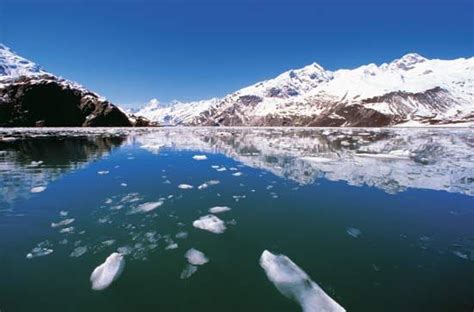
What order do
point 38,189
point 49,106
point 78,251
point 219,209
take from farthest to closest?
point 49,106 < point 38,189 < point 219,209 < point 78,251

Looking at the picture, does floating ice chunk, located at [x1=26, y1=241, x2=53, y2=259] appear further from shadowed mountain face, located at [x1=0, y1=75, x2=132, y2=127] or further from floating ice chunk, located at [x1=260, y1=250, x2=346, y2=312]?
shadowed mountain face, located at [x1=0, y1=75, x2=132, y2=127]

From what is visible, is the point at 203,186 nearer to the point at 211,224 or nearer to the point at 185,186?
the point at 185,186

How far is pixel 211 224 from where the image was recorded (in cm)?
945

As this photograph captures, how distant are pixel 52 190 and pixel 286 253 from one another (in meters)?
11.6

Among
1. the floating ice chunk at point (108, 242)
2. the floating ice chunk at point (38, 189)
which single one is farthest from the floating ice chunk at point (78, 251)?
the floating ice chunk at point (38, 189)

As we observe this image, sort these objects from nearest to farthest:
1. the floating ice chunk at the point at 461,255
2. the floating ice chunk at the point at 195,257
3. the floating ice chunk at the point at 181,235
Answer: the floating ice chunk at the point at 195,257 → the floating ice chunk at the point at 461,255 → the floating ice chunk at the point at 181,235

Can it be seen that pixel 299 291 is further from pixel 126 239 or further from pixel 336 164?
pixel 336 164

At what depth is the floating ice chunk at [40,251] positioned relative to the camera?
7.43 metres

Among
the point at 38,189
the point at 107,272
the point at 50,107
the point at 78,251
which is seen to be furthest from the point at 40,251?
the point at 50,107

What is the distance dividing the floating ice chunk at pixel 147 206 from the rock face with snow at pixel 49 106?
17353 centimetres

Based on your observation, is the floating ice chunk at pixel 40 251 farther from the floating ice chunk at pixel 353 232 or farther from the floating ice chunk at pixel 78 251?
the floating ice chunk at pixel 353 232

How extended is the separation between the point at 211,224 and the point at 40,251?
4.54 metres

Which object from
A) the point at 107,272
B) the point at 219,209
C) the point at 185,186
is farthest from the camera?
the point at 185,186

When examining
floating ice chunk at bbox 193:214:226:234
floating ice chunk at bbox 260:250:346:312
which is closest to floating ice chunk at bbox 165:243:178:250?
floating ice chunk at bbox 193:214:226:234
